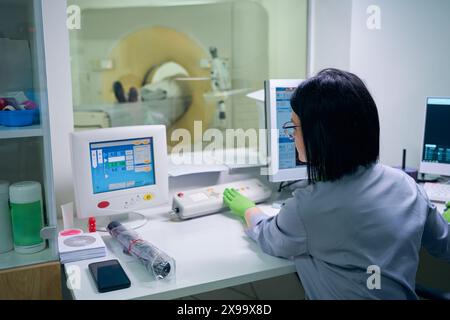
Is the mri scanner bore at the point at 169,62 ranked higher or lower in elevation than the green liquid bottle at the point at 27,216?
higher

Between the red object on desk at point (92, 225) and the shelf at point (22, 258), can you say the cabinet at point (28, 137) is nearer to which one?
the shelf at point (22, 258)

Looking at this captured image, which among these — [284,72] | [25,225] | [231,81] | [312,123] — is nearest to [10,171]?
[25,225]

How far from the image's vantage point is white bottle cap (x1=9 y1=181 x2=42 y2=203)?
1331 mm

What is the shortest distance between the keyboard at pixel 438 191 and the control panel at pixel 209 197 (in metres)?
0.65

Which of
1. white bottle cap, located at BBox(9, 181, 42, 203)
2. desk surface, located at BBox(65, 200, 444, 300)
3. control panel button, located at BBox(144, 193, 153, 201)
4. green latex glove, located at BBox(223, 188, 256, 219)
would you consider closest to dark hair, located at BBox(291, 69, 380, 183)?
desk surface, located at BBox(65, 200, 444, 300)

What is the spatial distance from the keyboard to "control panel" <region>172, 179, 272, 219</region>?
646 millimetres

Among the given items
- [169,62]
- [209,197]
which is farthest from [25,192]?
[169,62]

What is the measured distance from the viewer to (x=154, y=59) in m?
3.36

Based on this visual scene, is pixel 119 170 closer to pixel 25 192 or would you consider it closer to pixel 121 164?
pixel 121 164

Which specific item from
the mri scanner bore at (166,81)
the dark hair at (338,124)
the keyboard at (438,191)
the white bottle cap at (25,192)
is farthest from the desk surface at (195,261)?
the mri scanner bore at (166,81)

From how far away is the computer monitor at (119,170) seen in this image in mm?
1501

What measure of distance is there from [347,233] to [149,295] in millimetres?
516

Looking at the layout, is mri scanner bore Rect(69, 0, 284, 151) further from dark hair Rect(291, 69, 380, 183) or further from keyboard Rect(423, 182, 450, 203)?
dark hair Rect(291, 69, 380, 183)

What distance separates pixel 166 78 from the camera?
3.29m
